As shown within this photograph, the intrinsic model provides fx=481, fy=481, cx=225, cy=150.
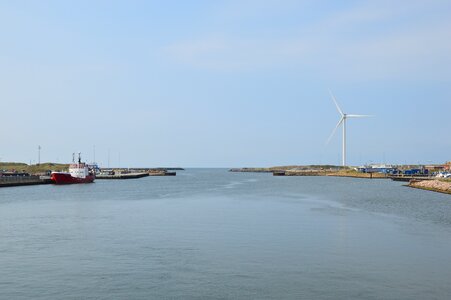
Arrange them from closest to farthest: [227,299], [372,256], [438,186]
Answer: [227,299] < [372,256] < [438,186]

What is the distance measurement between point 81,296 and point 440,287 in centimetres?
1613

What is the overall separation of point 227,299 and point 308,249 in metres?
13.0

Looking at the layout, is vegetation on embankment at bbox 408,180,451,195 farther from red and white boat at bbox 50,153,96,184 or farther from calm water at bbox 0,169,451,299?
red and white boat at bbox 50,153,96,184

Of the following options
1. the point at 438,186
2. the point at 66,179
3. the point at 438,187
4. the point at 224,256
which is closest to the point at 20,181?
the point at 66,179

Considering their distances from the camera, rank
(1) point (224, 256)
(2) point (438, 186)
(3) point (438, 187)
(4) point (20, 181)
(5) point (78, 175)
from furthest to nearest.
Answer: (5) point (78, 175) < (4) point (20, 181) < (2) point (438, 186) < (3) point (438, 187) < (1) point (224, 256)

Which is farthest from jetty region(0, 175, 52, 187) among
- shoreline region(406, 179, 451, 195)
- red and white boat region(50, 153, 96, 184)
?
shoreline region(406, 179, 451, 195)

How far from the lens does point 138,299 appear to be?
2003 cm

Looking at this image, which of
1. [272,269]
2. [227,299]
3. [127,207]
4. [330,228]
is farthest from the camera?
[127,207]

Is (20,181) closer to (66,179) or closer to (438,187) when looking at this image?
(66,179)

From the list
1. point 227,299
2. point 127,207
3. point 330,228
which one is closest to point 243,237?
point 330,228

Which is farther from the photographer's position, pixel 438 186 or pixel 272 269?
pixel 438 186

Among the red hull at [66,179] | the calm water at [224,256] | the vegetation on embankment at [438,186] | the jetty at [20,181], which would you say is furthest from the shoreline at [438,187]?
the jetty at [20,181]

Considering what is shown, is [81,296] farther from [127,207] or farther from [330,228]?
[127,207]

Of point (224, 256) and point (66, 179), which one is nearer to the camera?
point (224, 256)
